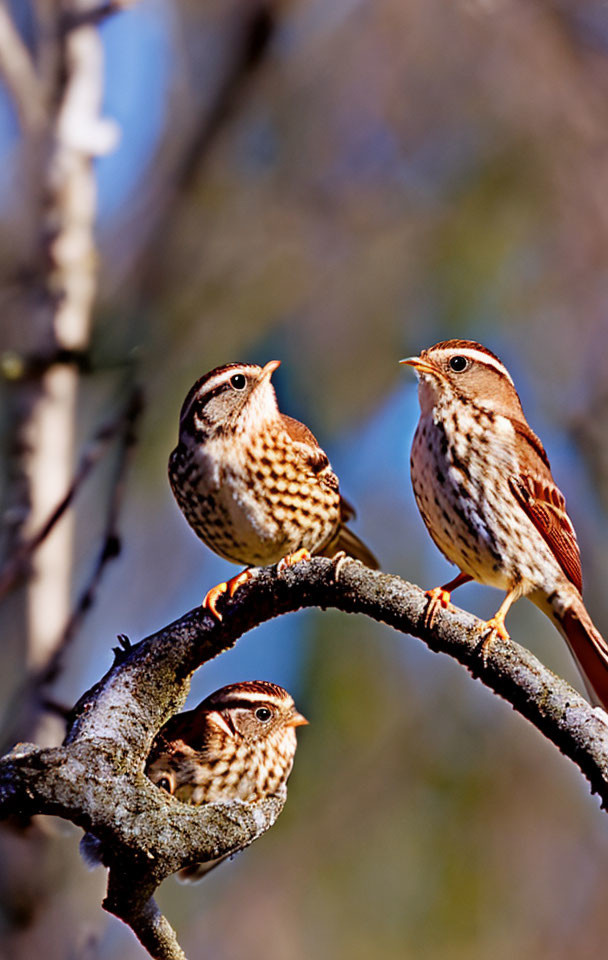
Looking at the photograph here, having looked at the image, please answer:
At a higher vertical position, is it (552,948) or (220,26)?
(220,26)

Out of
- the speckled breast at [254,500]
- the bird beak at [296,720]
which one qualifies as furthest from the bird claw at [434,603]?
the bird beak at [296,720]

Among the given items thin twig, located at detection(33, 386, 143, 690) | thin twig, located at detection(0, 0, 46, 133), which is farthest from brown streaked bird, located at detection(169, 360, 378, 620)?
thin twig, located at detection(0, 0, 46, 133)

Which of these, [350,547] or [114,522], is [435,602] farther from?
[114,522]

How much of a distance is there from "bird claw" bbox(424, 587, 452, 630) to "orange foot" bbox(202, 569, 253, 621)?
12.0 inches

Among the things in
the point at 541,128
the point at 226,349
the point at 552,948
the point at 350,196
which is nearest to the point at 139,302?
the point at 226,349

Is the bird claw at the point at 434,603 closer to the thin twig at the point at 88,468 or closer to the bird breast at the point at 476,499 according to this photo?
the bird breast at the point at 476,499

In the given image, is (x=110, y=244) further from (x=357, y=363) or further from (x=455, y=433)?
(x=455, y=433)

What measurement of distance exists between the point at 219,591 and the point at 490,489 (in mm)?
574

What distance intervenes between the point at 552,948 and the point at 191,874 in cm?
544

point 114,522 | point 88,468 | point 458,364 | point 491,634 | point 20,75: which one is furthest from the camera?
point 20,75

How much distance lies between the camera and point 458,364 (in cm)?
179

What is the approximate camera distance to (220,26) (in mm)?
8211

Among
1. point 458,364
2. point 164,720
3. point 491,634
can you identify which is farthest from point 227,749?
point 458,364

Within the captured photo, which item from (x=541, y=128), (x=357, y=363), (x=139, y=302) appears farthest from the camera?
(x=541, y=128)
